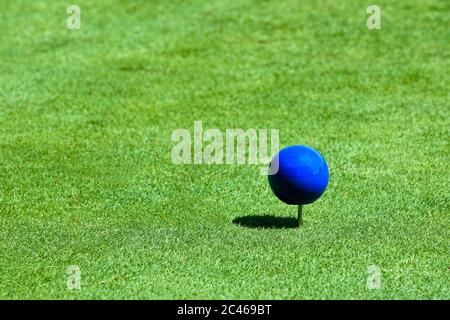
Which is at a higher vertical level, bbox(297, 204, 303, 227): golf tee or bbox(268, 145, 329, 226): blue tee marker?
bbox(268, 145, 329, 226): blue tee marker

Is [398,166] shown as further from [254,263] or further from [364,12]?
[364,12]

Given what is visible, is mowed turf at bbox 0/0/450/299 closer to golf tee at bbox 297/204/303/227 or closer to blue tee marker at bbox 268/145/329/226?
golf tee at bbox 297/204/303/227

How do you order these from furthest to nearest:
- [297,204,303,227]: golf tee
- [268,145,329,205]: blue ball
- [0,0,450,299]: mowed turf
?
[297,204,303,227]: golf tee
[268,145,329,205]: blue ball
[0,0,450,299]: mowed turf

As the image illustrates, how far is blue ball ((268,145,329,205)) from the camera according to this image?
9.72 meters

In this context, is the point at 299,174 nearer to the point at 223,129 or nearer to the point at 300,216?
the point at 300,216

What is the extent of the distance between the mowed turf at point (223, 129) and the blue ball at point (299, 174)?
507mm

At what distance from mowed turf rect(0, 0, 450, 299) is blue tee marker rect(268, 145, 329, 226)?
0.51m

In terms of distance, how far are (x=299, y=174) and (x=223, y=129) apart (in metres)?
4.34

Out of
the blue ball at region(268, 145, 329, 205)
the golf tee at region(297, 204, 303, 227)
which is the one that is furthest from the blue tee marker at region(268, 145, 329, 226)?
the golf tee at region(297, 204, 303, 227)

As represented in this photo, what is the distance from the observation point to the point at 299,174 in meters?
9.70

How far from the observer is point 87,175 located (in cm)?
1227

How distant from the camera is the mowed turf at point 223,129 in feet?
30.2

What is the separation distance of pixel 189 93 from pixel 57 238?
584 cm

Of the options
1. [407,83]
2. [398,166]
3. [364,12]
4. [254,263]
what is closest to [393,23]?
[364,12]
